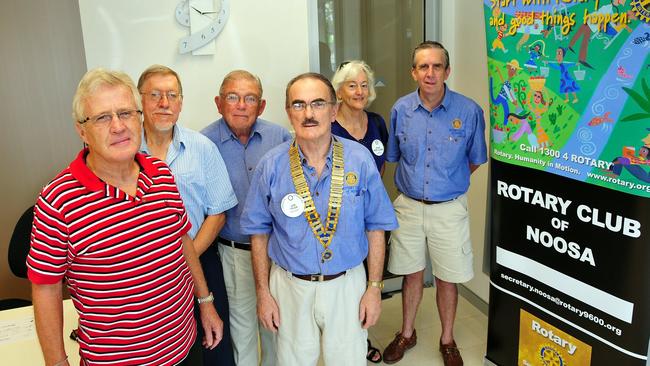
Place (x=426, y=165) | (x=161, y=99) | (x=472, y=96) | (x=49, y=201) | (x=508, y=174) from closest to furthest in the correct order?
(x=49, y=201), (x=161, y=99), (x=508, y=174), (x=426, y=165), (x=472, y=96)

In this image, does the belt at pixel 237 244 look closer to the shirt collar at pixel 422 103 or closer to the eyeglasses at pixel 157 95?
the eyeglasses at pixel 157 95

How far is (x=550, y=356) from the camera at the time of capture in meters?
2.30

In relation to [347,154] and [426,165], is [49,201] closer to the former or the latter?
[347,154]

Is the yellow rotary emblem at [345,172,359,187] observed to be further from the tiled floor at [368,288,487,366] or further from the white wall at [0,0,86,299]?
the white wall at [0,0,86,299]

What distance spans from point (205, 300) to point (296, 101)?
2.80ft

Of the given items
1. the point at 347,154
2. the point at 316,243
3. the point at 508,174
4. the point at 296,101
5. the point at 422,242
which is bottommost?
the point at 422,242

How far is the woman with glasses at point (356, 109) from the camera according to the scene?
2756mm

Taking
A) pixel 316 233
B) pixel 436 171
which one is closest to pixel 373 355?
pixel 436 171

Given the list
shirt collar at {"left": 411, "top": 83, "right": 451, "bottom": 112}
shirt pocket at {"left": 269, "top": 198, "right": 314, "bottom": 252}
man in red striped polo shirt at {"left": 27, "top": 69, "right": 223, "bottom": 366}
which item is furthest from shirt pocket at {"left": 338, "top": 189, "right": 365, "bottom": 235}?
shirt collar at {"left": 411, "top": 83, "right": 451, "bottom": 112}

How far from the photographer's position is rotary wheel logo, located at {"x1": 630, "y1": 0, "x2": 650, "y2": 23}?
1.61m

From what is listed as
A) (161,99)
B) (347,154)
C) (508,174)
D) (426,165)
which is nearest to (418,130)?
(426,165)

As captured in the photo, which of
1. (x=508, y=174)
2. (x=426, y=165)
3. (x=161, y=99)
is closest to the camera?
(x=161, y=99)

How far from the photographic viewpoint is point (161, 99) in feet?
6.78

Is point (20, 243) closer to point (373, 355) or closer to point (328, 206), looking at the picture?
point (328, 206)
